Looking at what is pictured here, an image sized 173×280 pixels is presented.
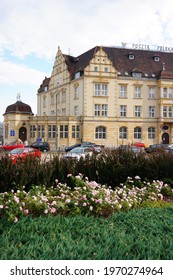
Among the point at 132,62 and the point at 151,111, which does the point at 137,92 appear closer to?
the point at 151,111

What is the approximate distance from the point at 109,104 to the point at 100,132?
17.1 feet

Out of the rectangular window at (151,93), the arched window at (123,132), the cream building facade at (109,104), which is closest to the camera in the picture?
the cream building facade at (109,104)

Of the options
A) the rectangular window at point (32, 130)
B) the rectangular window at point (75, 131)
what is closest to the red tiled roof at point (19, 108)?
the rectangular window at point (32, 130)

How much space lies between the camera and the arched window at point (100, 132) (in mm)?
51359

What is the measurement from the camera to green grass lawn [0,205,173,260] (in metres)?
3.89

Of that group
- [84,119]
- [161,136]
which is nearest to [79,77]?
[84,119]

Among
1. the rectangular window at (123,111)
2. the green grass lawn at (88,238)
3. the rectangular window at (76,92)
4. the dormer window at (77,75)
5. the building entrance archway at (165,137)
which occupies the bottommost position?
the green grass lawn at (88,238)

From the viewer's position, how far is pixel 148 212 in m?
6.14

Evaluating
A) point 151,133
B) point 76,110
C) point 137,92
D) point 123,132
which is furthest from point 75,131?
point 151,133

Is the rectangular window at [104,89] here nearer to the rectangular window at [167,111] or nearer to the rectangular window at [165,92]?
the rectangular window at [165,92]

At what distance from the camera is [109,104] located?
5197 cm

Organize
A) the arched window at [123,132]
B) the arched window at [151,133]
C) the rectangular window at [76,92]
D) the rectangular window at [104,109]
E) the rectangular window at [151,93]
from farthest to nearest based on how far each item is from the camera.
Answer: the rectangular window at [151,93] < the arched window at [151,133] < the rectangular window at [76,92] < the arched window at [123,132] < the rectangular window at [104,109]

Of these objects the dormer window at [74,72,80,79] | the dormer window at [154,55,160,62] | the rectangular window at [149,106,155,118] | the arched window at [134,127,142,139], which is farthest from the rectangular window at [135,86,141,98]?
the dormer window at [74,72,80,79]

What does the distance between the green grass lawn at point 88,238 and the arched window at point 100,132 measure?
45596mm
